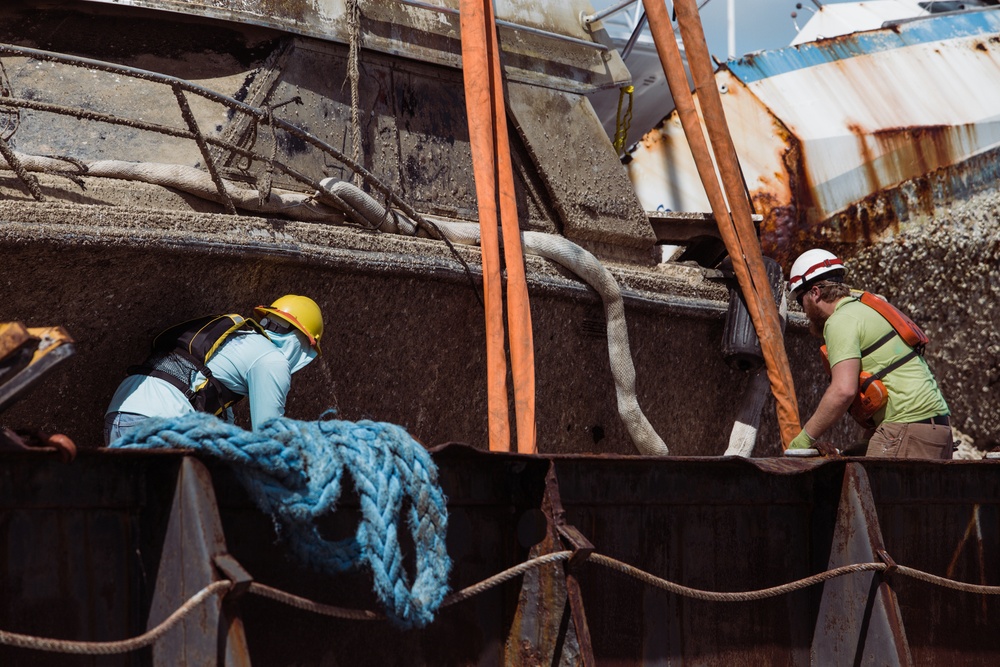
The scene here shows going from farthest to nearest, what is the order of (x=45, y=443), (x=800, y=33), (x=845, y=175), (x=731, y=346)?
(x=800, y=33) → (x=845, y=175) → (x=731, y=346) → (x=45, y=443)

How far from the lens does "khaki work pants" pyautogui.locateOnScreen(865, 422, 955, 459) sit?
4.66 m

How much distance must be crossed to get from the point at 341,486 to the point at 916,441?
108 inches

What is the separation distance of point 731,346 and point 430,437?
187 centimetres

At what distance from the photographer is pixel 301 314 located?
13.5 feet

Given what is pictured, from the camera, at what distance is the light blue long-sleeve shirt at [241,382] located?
383cm

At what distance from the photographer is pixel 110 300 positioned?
3988 millimetres

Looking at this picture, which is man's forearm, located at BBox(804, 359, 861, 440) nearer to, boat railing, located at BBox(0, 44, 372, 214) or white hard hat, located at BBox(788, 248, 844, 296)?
white hard hat, located at BBox(788, 248, 844, 296)

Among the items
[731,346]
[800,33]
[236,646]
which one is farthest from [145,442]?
[800,33]

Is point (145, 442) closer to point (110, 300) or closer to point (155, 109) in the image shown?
point (110, 300)

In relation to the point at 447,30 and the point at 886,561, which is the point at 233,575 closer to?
the point at 886,561

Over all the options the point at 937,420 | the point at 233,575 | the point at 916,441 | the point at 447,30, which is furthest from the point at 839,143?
the point at 233,575

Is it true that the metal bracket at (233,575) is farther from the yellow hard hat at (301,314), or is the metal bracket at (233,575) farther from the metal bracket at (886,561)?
the metal bracket at (886,561)

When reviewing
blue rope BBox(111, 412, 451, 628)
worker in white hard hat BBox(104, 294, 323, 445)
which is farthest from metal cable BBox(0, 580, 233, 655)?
worker in white hard hat BBox(104, 294, 323, 445)

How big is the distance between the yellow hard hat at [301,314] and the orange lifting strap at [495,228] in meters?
0.93
